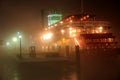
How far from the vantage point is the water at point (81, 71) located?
26.1 meters

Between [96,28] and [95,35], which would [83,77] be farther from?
[96,28]

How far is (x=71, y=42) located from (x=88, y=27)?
7040 millimetres

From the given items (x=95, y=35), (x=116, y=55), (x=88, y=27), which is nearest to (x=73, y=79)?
(x=116, y=55)

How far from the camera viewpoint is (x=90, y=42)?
155ft

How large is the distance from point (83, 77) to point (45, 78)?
12.8 feet

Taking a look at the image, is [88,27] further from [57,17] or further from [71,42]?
[57,17]

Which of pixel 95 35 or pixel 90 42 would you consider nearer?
pixel 90 42

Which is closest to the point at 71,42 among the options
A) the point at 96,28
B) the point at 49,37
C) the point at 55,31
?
the point at 96,28

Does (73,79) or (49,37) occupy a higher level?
(49,37)

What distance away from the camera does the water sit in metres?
26.1

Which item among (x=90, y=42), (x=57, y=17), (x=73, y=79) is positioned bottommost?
(x=73, y=79)

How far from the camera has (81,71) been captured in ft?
97.9

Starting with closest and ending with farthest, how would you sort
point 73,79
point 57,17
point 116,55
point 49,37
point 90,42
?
point 73,79 → point 116,55 → point 90,42 → point 49,37 → point 57,17

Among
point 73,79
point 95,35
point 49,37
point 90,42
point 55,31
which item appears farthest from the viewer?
point 49,37
